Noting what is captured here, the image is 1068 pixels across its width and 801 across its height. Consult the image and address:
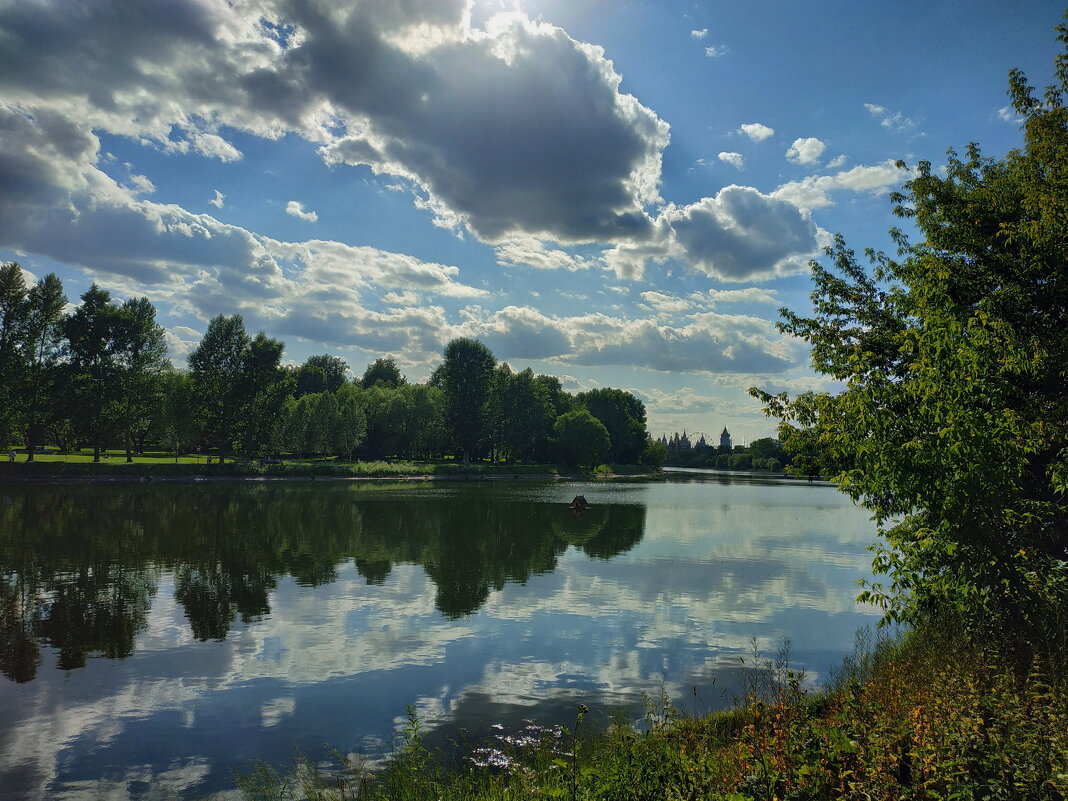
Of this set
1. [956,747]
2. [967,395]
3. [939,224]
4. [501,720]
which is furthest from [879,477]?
[939,224]

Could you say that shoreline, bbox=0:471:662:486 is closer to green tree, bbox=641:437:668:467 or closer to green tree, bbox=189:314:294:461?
green tree, bbox=189:314:294:461

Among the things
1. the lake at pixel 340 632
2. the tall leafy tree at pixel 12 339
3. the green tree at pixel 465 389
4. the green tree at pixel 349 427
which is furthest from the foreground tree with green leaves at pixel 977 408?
the green tree at pixel 465 389

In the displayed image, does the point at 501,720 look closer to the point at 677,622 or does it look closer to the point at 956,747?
the point at 956,747

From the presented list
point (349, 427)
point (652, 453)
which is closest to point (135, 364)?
→ point (349, 427)

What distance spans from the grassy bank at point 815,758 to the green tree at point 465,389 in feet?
350

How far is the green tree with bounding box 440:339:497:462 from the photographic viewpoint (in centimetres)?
11700

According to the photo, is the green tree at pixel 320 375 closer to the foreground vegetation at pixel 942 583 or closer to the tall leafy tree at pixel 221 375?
the tall leafy tree at pixel 221 375

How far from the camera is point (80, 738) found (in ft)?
36.4

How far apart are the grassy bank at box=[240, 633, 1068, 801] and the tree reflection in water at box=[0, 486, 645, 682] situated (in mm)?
9834

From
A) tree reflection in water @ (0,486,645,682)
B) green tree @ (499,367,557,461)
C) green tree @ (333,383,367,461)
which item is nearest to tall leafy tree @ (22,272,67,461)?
tree reflection in water @ (0,486,645,682)

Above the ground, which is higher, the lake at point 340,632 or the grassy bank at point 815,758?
the grassy bank at point 815,758

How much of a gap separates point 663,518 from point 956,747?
47.4 meters

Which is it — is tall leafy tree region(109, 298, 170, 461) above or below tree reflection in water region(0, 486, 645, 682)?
above

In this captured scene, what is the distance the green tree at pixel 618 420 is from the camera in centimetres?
15475
